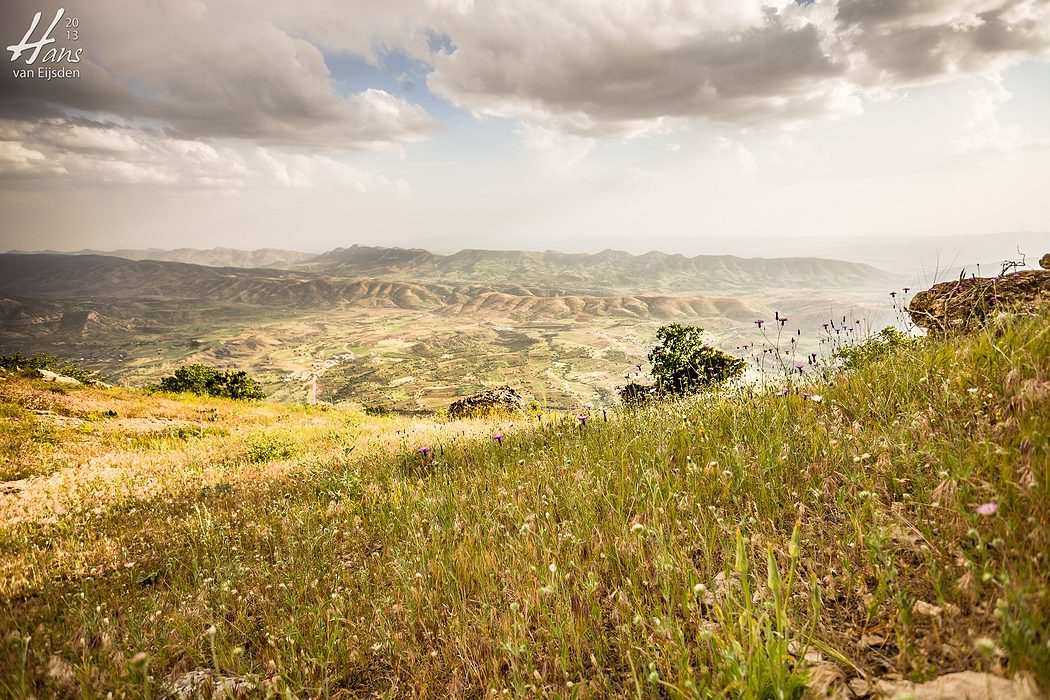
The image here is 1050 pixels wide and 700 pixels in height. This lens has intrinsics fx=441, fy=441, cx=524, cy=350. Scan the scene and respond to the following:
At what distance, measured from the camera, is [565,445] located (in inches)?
223

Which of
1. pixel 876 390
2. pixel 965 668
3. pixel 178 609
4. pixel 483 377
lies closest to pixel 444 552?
pixel 178 609

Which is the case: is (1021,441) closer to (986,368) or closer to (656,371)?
(986,368)

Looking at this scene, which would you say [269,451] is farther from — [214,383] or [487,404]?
[214,383]

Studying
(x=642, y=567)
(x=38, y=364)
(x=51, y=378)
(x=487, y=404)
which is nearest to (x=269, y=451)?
(x=642, y=567)

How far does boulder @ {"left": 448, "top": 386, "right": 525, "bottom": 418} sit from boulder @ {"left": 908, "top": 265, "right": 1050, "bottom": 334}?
46.8 feet

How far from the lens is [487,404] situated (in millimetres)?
20875

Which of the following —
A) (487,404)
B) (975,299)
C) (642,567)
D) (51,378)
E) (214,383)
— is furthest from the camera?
(214,383)

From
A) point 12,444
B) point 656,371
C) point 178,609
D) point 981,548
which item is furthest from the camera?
point 656,371

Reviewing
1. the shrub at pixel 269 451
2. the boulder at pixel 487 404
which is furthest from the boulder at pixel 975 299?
the boulder at pixel 487 404

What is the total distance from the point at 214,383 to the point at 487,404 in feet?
156

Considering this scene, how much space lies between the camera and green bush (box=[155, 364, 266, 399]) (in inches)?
1924

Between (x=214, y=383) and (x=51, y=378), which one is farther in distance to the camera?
(x=214, y=383)

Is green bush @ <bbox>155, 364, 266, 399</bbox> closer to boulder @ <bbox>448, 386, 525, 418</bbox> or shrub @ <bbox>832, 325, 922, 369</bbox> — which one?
boulder @ <bbox>448, 386, 525, 418</bbox>

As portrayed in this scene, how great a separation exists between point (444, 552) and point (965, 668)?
3097mm
